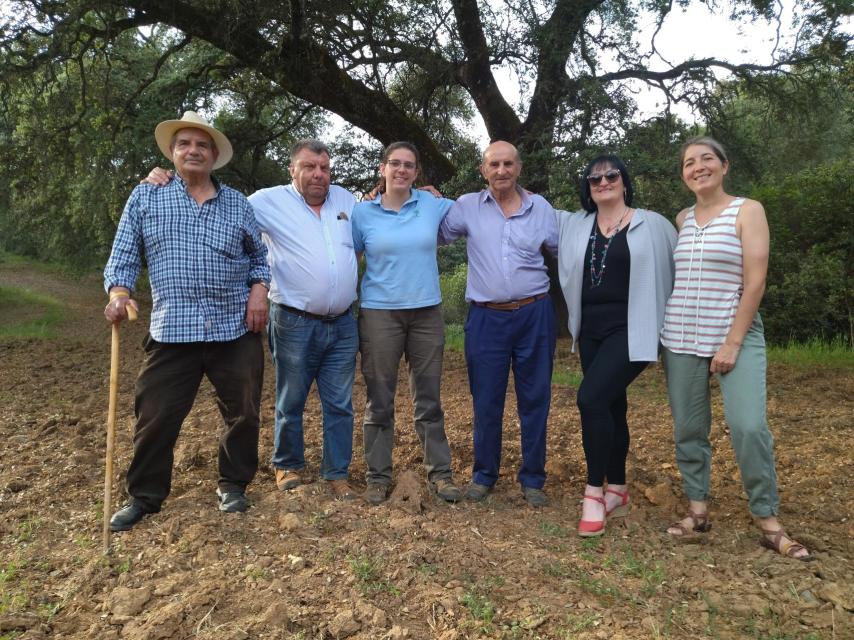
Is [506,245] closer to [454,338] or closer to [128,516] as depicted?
[128,516]

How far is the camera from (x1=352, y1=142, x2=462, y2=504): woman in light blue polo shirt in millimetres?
3996

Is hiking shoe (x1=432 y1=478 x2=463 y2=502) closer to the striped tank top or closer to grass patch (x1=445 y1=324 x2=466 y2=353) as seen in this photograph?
the striped tank top

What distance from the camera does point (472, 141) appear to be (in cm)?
1063

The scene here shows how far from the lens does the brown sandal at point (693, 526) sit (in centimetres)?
370

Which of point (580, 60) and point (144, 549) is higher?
point (580, 60)

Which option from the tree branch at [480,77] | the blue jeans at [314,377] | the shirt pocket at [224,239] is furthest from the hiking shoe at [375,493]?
the tree branch at [480,77]

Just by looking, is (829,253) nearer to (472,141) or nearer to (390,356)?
(472,141)

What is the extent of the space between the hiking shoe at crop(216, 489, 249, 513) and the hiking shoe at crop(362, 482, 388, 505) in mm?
679

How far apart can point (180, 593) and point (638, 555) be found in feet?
7.00

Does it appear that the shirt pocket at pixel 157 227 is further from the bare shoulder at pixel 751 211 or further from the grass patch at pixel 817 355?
the grass patch at pixel 817 355

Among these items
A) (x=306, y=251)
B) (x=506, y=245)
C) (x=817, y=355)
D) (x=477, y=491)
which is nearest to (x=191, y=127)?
(x=306, y=251)

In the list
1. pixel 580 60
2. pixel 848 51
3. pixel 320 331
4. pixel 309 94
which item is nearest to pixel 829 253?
pixel 848 51

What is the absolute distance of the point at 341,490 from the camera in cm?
418

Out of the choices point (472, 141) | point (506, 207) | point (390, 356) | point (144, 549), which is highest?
point (472, 141)
